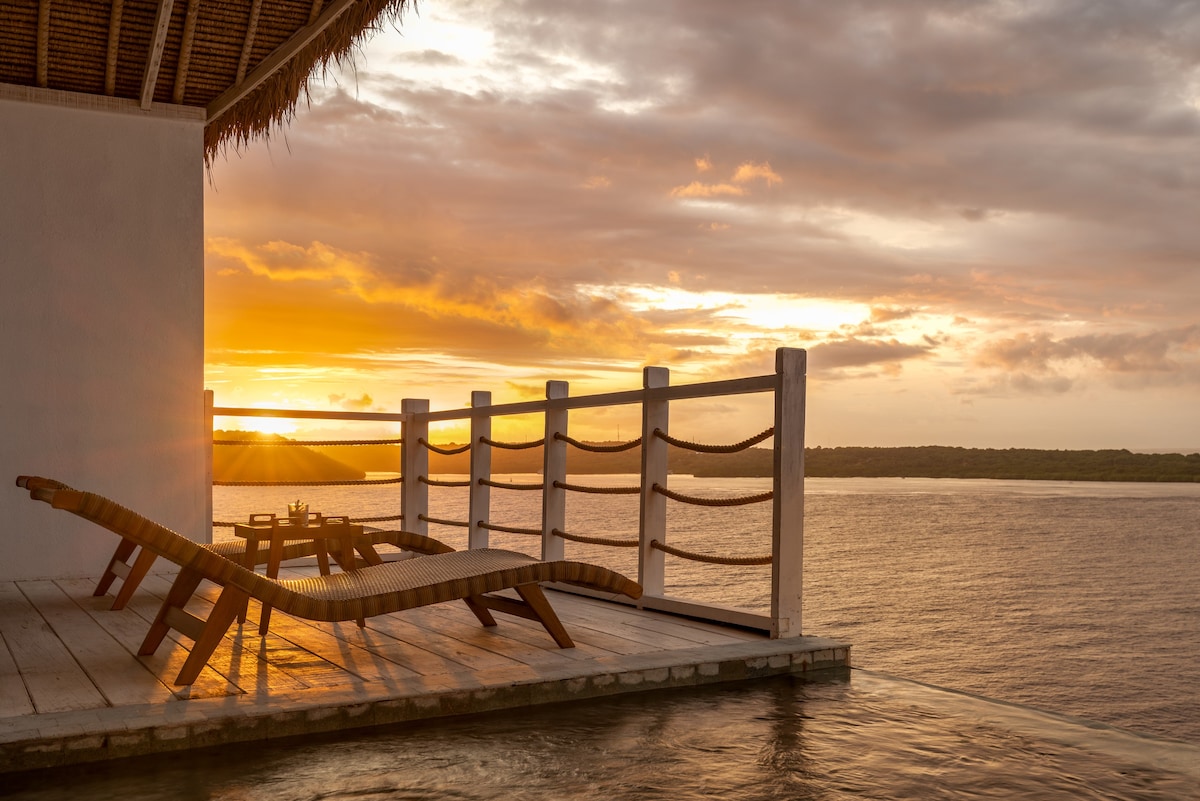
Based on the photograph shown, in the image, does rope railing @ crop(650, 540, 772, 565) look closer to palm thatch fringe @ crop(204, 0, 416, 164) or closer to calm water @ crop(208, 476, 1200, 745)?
calm water @ crop(208, 476, 1200, 745)

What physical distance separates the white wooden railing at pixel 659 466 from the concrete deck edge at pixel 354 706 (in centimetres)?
29

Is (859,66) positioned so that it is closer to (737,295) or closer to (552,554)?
(737,295)

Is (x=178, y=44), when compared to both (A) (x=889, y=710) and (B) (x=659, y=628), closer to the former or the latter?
(B) (x=659, y=628)

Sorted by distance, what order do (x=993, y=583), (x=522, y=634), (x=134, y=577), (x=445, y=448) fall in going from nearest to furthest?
1. (x=522, y=634)
2. (x=134, y=577)
3. (x=445, y=448)
4. (x=993, y=583)

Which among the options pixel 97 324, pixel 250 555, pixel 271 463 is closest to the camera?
pixel 250 555

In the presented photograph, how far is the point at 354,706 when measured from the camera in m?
2.69

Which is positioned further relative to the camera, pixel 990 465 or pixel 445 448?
pixel 990 465

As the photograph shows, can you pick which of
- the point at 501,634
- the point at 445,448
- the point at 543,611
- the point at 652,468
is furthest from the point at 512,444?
the point at 543,611

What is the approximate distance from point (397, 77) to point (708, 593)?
5.39 metres

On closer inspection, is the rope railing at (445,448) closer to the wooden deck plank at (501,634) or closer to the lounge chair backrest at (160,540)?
the wooden deck plank at (501,634)

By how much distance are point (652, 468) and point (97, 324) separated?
3460 millimetres

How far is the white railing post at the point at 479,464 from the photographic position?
5.75 meters

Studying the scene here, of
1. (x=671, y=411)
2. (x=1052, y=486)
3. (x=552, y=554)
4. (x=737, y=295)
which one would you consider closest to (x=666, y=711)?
(x=671, y=411)

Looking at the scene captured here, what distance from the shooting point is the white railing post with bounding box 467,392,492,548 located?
5746 mm
